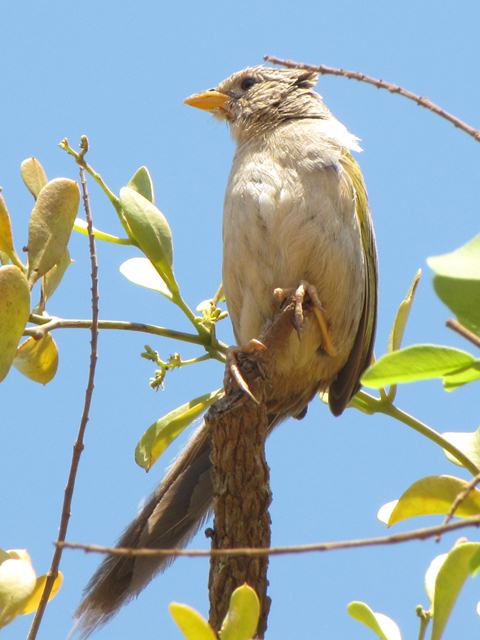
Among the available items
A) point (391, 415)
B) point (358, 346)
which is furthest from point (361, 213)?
point (391, 415)

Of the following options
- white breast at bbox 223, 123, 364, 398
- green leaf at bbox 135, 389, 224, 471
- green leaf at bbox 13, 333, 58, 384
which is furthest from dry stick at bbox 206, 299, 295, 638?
white breast at bbox 223, 123, 364, 398

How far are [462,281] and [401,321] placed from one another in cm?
168

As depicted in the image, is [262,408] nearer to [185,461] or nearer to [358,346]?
[185,461]

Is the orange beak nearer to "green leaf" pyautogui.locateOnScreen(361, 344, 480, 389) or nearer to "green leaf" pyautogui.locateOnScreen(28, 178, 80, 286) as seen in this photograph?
"green leaf" pyautogui.locateOnScreen(28, 178, 80, 286)

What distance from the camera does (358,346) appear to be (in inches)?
171

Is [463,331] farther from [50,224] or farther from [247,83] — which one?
[247,83]

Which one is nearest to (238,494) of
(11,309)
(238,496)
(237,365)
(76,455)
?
(238,496)

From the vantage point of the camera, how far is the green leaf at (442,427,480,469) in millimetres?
2766

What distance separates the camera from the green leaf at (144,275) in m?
3.36

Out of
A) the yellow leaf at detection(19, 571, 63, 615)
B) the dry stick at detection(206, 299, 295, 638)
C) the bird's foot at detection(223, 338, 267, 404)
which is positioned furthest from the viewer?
the bird's foot at detection(223, 338, 267, 404)

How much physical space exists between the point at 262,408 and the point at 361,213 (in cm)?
151

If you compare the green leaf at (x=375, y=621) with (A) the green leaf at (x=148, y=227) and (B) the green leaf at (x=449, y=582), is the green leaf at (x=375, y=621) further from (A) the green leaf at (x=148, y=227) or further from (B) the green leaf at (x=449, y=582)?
(A) the green leaf at (x=148, y=227)

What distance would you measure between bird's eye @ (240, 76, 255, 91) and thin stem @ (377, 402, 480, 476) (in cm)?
245

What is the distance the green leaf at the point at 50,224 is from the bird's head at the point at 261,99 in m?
2.07
